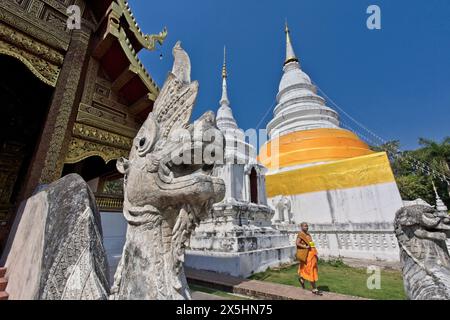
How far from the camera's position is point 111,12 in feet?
14.0

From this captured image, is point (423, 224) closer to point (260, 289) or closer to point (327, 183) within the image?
point (260, 289)

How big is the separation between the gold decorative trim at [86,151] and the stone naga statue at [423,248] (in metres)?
5.22

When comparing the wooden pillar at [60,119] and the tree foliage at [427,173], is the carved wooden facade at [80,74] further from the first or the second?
the tree foliage at [427,173]

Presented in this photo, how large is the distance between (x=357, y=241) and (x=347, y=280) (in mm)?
4096

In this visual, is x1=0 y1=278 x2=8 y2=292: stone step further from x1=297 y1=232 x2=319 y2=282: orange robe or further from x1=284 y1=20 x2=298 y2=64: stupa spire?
x1=284 y1=20 x2=298 y2=64: stupa spire

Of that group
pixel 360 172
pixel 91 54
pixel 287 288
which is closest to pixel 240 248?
pixel 287 288

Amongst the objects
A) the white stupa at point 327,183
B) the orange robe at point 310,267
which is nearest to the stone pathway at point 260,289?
the orange robe at point 310,267

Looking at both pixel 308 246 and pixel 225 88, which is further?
pixel 225 88

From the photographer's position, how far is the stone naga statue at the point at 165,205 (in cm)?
160

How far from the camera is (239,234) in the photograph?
23.9 ft

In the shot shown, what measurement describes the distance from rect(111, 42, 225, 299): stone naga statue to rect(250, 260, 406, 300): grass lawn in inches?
208

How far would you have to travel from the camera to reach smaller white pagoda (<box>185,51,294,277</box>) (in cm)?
684
